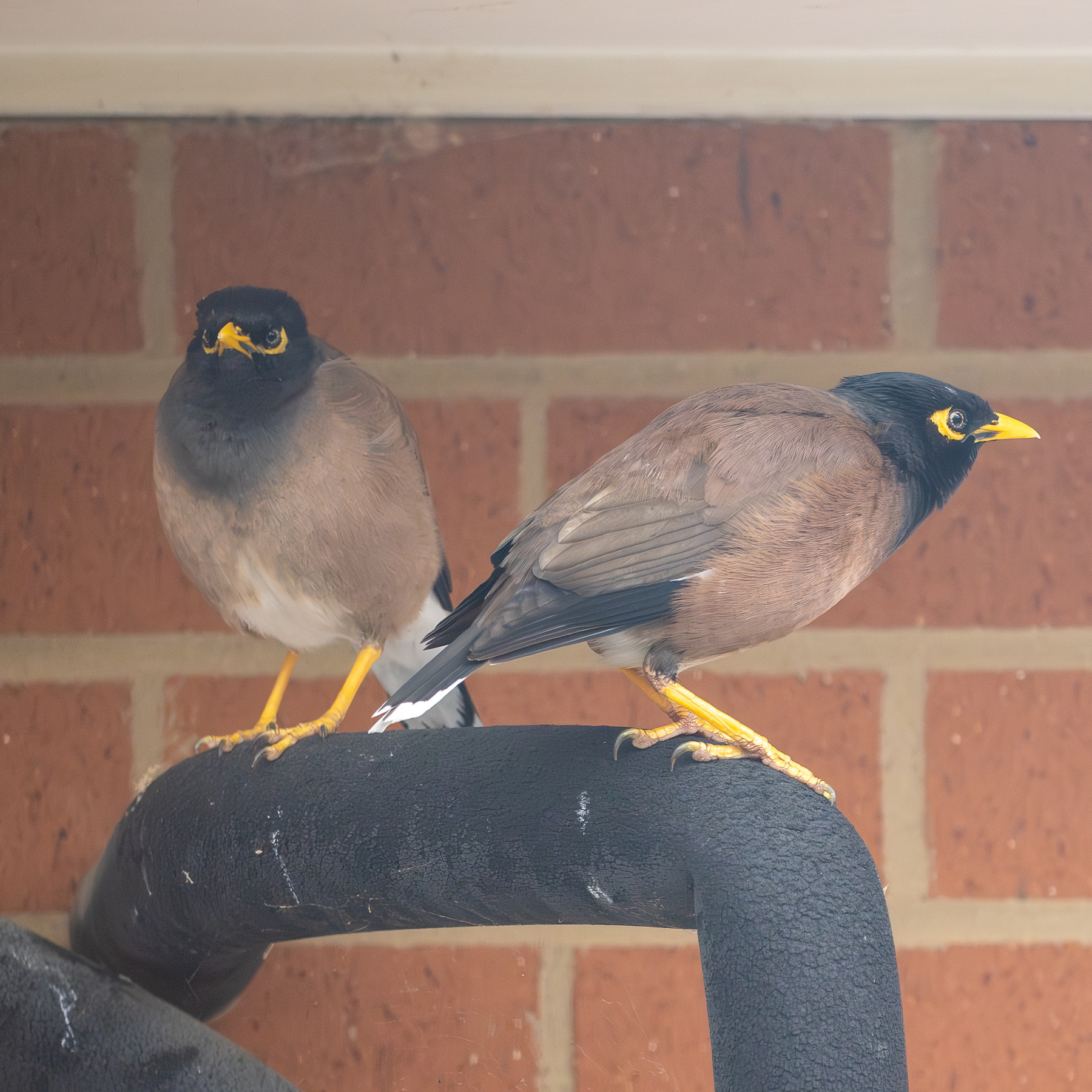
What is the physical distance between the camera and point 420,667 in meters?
0.79

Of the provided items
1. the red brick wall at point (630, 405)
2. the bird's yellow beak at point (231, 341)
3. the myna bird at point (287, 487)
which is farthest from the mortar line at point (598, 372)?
the bird's yellow beak at point (231, 341)

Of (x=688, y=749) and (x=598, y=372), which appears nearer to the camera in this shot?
(x=688, y=749)

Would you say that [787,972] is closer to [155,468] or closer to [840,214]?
[155,468]

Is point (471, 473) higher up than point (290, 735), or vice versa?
point (471, 473)

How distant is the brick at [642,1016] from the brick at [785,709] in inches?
7.2

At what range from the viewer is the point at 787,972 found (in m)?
0.45

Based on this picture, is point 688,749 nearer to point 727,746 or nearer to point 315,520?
point 727,746

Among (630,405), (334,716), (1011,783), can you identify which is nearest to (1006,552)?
(1011,783)

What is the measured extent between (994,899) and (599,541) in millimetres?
592

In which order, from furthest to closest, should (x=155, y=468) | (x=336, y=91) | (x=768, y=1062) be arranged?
(x=336, y=91)
(x=155, y=468)
(x=768, y=1062)

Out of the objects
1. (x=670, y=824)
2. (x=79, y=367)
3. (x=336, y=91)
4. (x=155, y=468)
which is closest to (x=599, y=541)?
(x=670, y=824)

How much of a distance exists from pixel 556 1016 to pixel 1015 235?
0.74 m

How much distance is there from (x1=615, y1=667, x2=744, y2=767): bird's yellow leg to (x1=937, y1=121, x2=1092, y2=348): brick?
0.49m

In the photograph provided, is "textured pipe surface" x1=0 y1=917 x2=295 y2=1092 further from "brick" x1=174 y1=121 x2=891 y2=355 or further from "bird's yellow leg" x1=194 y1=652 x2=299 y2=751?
"brick" x1=174 y1=121 x2=891 y2=355
